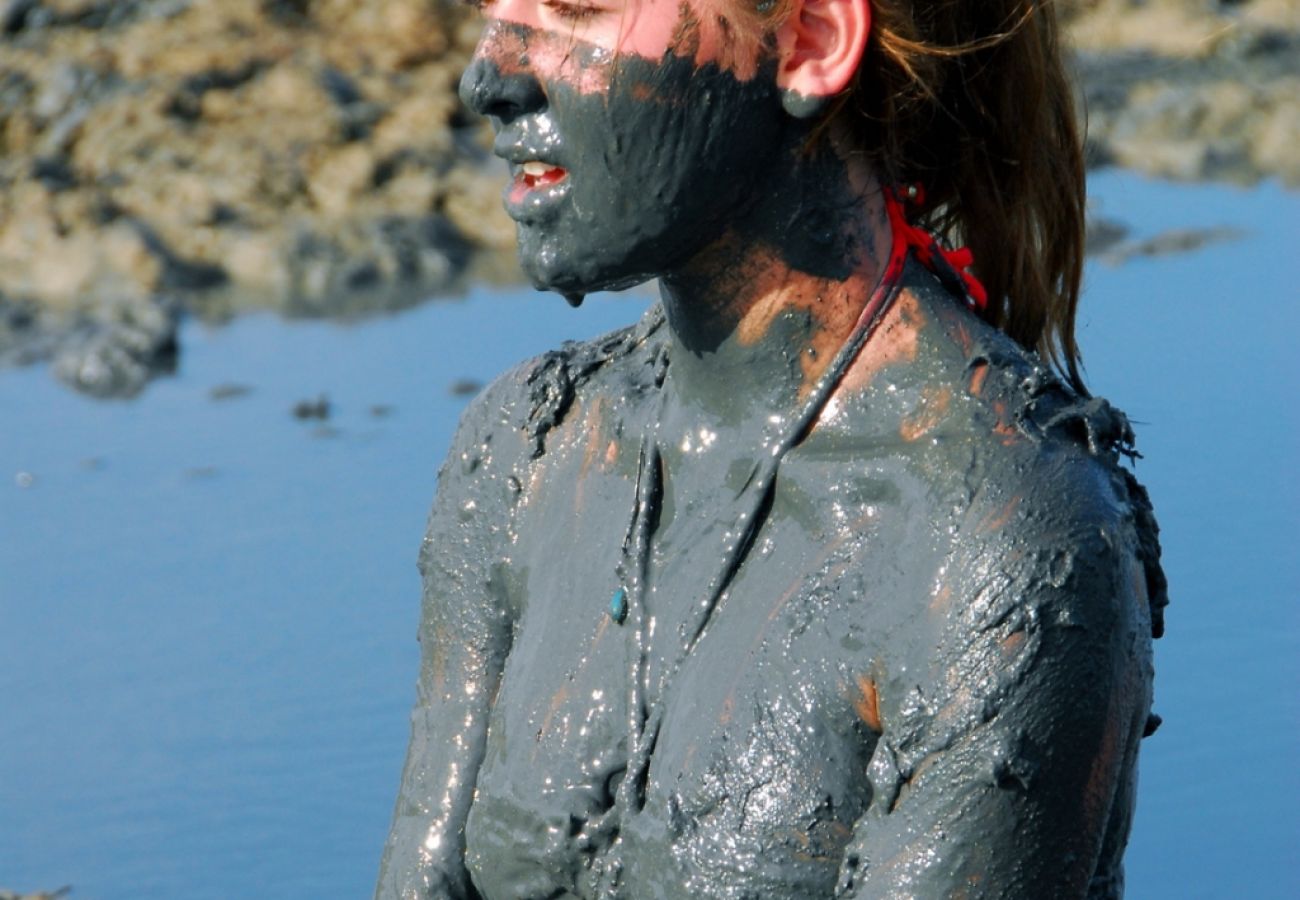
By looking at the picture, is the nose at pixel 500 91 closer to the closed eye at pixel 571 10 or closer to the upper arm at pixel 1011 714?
the closed eye at pixel 571 10

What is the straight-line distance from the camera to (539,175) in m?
2.19

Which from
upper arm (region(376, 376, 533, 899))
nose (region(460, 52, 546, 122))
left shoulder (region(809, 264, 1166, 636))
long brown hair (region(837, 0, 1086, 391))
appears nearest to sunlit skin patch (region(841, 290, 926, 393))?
left shoulder (region(809, 264, 1166, 636))

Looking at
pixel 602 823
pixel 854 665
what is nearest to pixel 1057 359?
pixel 854 665

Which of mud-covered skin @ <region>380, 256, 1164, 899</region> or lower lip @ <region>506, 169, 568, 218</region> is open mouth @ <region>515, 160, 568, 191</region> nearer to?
lower lip @ <region>506, 169, 568, 218</region>

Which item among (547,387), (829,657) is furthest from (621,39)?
(829,657)

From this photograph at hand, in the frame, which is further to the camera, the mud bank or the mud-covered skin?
Answer: the mud bank

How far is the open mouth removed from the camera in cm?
218

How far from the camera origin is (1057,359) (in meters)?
2.40

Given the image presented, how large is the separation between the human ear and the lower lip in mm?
231

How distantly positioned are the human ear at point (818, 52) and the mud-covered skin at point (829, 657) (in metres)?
0.21

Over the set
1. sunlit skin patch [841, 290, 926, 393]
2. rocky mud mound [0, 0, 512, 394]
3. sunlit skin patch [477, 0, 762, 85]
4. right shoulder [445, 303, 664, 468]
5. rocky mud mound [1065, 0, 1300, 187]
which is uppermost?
rocky mud mound [1065, 0, 1300, 187]

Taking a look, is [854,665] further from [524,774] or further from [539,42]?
[539,42]

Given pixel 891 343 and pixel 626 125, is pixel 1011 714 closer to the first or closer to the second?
pixel 891 343

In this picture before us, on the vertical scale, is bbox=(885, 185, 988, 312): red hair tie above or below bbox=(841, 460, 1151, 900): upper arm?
above
